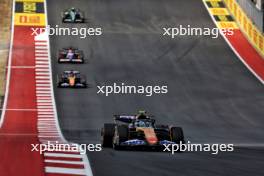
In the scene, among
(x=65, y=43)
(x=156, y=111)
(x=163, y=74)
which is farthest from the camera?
(x=65, y=43)

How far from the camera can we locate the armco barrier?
199 feet

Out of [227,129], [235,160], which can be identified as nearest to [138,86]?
[227,129]

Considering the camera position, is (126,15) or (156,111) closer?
(156,111)

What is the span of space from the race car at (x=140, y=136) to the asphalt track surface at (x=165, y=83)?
3.18 ft

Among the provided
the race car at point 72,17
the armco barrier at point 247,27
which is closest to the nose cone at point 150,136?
the armco barrier at point 247,27

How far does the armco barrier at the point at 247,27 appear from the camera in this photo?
A: 2391 inches

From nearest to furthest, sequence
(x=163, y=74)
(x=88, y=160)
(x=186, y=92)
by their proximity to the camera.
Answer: (x=88, y=160), (x=186, y=92), (x=163, y=74)

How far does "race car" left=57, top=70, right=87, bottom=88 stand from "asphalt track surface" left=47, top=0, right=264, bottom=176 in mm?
550

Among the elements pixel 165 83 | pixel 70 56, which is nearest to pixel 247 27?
pixel 165 83

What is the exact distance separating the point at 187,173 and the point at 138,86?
24.4m

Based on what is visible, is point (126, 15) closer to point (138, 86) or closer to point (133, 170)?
point (138, 86)

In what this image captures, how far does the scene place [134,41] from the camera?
61.5 m

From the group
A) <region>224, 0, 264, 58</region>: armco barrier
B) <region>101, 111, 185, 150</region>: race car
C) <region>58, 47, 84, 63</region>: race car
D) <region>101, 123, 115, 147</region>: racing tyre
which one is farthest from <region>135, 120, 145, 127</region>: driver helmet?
<region>224, 0, 264, 58</region>: armco barrier

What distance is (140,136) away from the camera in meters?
32.8
